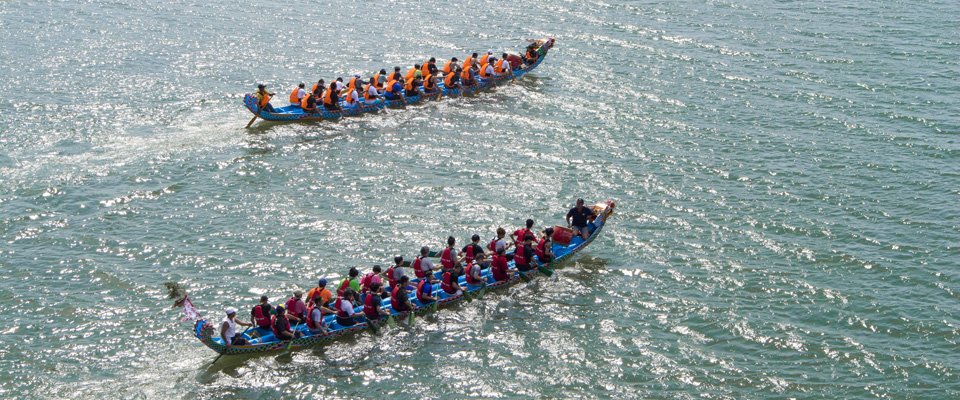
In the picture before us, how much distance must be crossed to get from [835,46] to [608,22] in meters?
14.8

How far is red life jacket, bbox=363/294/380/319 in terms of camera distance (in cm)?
2883

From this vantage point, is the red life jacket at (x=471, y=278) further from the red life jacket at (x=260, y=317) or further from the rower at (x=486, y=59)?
the rower at (x=486, y=59)

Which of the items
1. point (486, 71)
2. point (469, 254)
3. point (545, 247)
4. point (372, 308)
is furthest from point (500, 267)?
point (486, 71)

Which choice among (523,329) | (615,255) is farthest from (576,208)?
(523,329)

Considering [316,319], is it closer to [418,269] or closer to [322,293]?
[322,293]

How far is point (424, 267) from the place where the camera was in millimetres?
30969

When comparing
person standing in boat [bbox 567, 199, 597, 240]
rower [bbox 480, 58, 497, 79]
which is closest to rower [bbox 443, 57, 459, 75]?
rower [bbox 480, 58, 497, 79]

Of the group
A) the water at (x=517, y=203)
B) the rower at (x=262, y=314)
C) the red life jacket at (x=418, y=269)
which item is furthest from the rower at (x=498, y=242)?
the rower at (x=262, y=314)

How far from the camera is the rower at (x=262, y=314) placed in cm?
2767

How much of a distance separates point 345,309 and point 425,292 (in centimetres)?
279

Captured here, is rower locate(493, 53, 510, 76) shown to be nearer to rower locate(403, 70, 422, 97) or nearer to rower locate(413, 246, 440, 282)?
rower locate(403, 70, 422, 97)

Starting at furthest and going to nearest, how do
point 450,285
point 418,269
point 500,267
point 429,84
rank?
point 429,84 < point 500,267 < point 418,269 < point 450,285

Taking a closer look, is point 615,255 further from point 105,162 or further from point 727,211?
point 105,162

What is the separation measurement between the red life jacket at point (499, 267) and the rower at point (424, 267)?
2054mm
